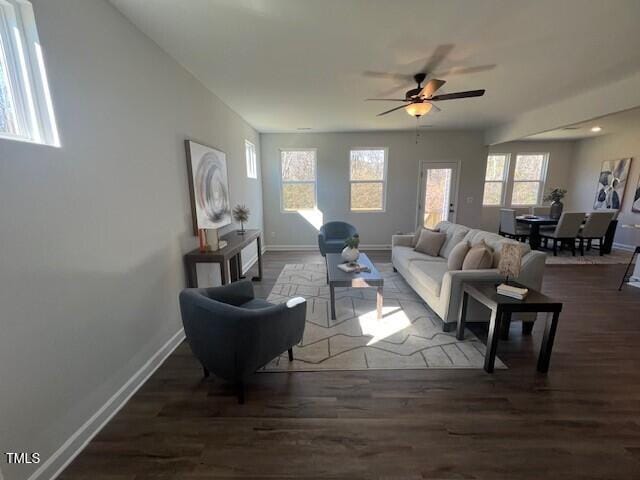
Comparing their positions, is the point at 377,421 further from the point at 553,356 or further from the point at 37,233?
the point at 37,233

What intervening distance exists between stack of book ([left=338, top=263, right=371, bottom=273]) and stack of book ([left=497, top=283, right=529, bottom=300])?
Answer: 1299mm

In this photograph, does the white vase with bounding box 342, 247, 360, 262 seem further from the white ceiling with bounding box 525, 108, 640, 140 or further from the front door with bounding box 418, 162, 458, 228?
the white ceiling with bounding box 525, 108, 640, 140

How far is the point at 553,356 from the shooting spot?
2309 millimetres

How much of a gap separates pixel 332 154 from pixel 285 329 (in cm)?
480

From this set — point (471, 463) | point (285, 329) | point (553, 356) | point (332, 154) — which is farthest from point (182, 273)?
point (332, 154)

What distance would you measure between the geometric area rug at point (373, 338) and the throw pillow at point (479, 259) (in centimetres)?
67

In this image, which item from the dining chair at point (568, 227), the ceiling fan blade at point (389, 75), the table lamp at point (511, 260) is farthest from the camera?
the dining chair at point (568, 227)

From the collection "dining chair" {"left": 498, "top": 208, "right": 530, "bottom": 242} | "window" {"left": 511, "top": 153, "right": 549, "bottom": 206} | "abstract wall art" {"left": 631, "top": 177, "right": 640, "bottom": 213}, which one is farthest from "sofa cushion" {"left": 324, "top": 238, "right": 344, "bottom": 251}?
"abstract wall art" {"left": 631, "top": 177, "right": 640, "bottom": 213}

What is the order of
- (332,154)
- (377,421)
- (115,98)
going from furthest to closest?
1. (332,154)
2. (115,98)
3. (377,421)

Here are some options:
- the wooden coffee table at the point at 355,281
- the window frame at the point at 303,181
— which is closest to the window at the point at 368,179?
the window frame at the point at 303,181

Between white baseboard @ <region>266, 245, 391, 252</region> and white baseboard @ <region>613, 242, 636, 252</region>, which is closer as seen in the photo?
white baseboard @ <region>613, 242, 636, 252</region>

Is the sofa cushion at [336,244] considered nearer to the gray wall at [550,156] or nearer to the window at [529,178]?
the gray wall at [550,156]

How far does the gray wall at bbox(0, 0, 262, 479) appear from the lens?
3.94ft

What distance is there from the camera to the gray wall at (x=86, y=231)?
1.20m
